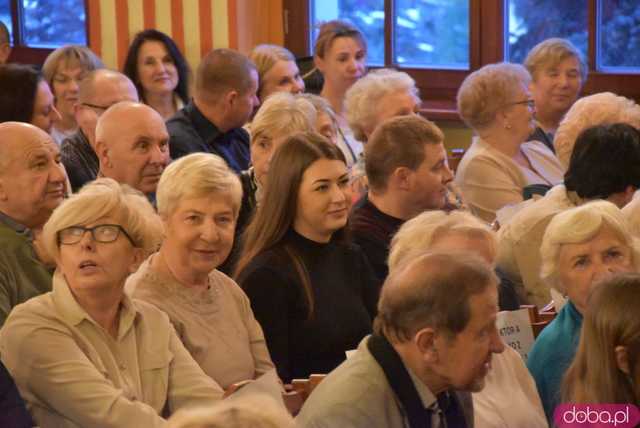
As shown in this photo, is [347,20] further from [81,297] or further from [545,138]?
[81,297]

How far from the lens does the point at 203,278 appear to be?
356cm

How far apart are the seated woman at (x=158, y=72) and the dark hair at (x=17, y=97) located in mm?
1654

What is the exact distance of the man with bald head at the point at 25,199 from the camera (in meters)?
3.55

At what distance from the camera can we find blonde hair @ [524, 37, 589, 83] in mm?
6613

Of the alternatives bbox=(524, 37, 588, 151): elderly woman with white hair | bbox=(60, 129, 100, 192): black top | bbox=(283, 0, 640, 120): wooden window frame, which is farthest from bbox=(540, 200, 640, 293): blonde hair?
bbox=(283, 0, 640, 120): wooden window frame

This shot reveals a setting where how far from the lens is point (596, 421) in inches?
107

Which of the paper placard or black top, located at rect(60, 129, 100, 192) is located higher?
black top, located at rect(60, 129, 100, 192)

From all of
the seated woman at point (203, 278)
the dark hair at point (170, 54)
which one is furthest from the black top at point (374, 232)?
the dark hair at point (170, 54)

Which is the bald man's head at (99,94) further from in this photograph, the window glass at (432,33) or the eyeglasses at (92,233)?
the window glass at (432,33)

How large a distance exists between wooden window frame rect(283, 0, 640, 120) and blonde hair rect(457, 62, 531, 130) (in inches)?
59.6

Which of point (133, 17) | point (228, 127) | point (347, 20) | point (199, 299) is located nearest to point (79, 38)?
point (133, 17)

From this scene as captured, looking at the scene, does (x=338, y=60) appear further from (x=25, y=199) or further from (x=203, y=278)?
(x=203, y=278)

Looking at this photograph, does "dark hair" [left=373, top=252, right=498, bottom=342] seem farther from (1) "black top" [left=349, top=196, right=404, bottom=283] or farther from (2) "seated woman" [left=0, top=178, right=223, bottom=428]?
(1) "black top" [left=349, top=196, right=404, bottom=283]

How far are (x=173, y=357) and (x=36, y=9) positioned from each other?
6166 mm
